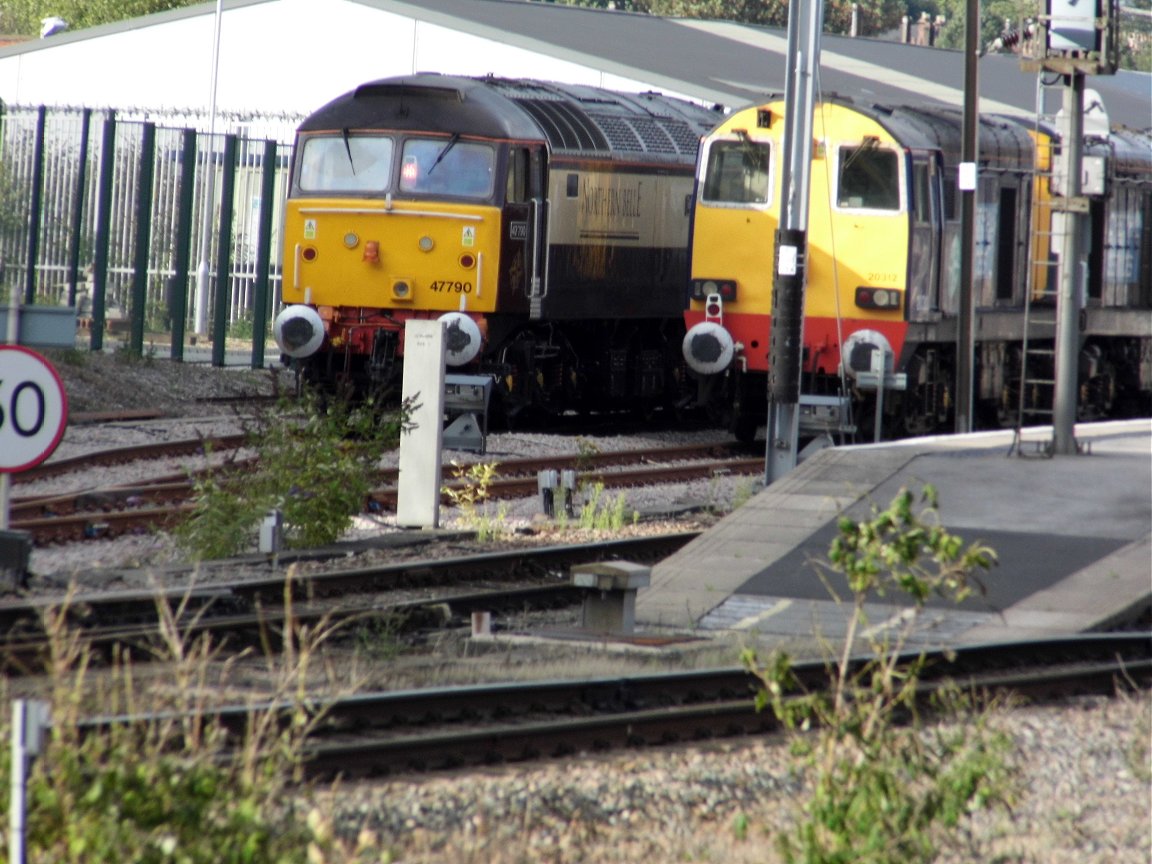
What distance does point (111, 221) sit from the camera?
2512cm

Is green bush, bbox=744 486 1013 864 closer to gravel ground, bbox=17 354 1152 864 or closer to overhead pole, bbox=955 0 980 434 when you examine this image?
gravel ground, bbox=17 354 1152 864

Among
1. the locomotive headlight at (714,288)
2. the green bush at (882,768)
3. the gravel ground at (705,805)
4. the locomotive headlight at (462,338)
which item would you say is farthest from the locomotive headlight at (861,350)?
the green bush at (882,768)

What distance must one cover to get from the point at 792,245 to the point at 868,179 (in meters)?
3.63

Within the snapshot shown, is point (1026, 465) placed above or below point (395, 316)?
below

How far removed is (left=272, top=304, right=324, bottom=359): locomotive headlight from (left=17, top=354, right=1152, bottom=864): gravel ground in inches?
445

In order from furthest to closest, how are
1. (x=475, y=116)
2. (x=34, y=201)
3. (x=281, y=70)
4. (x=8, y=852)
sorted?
(x=281, y=70), (x=34, y=201), (x=475, y=116), (x=8, y=852)

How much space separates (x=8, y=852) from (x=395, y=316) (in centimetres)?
1452

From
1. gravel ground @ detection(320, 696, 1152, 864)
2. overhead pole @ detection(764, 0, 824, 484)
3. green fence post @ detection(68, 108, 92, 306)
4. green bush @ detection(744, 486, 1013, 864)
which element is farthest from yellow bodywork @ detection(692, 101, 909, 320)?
green bush @ detection(744, 486, 1013, 864)

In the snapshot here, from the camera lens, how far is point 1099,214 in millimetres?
20922

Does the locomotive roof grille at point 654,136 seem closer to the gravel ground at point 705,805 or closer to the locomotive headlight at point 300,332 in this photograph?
the locomotive headlight at point 300,332

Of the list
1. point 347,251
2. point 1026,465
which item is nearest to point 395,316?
point 347,251

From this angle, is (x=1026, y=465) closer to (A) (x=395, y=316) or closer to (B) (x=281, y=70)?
(A) (x=395, y=316)

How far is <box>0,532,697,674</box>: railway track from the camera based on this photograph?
8820mm

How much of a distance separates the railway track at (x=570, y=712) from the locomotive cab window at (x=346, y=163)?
1107 centimetres
